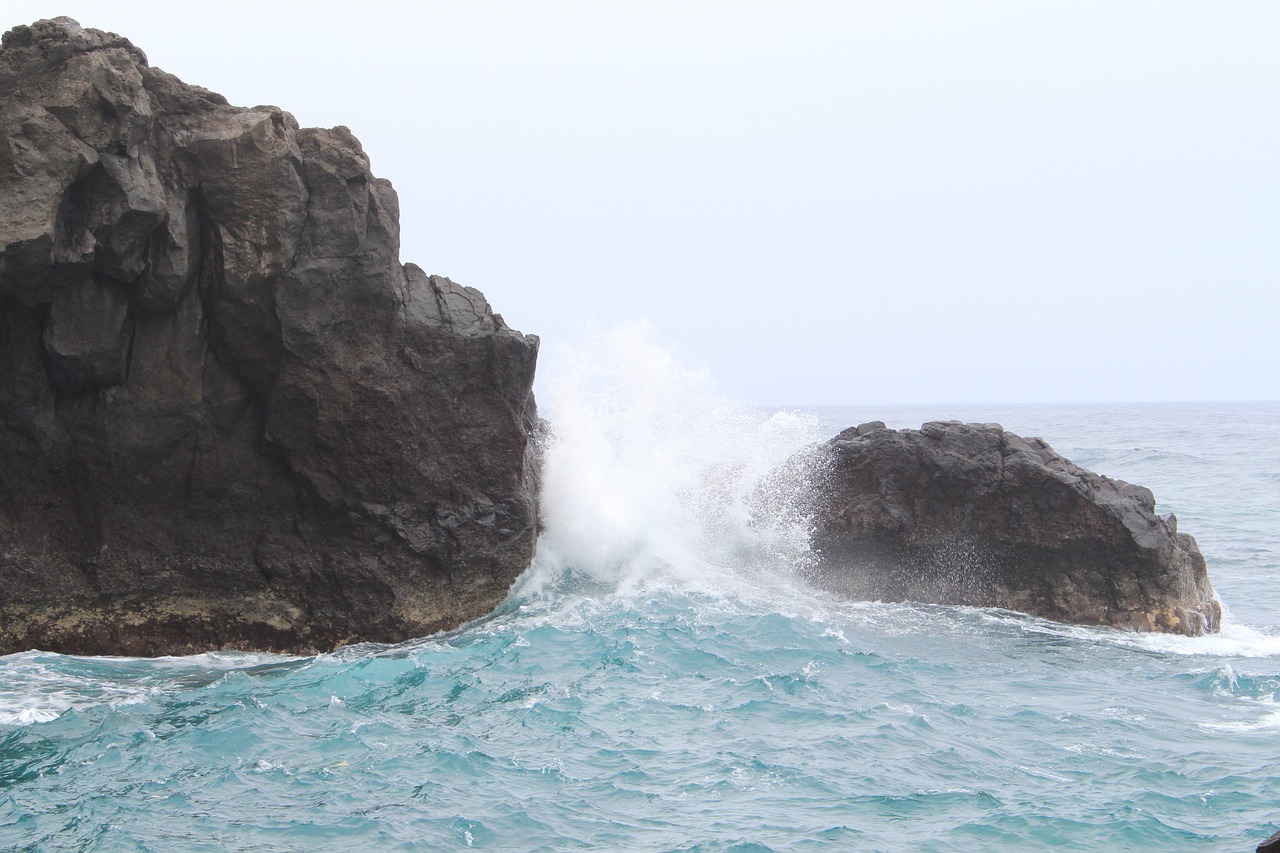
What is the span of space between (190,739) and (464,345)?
4.42 m

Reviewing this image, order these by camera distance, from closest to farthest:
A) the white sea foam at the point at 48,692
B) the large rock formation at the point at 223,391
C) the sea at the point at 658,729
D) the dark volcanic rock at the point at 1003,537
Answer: the sea at the point at 658,729
the white sea foam at the point at 48,692
the large rock formation at the point at 223,391
the dark volcanic rock at the point at 1003,537

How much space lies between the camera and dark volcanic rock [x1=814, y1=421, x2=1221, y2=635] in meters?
12.4

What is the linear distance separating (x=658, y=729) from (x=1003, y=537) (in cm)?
563

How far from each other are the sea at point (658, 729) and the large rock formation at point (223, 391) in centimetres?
61

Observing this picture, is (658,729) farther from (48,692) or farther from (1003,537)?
(1003,537)

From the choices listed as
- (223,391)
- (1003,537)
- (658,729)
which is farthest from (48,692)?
(1003,537)

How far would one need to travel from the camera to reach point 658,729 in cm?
894

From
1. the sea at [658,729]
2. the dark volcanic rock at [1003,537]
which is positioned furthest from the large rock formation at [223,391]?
the dark volcanic rock at [1003,537]

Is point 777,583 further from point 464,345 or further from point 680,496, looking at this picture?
point 464,345

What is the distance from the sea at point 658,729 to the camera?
281 inches

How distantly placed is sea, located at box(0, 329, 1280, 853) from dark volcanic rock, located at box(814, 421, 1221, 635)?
377mm

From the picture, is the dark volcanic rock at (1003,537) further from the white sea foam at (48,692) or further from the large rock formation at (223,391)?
the white sea foam at (48,692)

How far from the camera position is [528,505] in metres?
11.5

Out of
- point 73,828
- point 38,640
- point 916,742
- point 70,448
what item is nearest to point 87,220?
point 70,448
